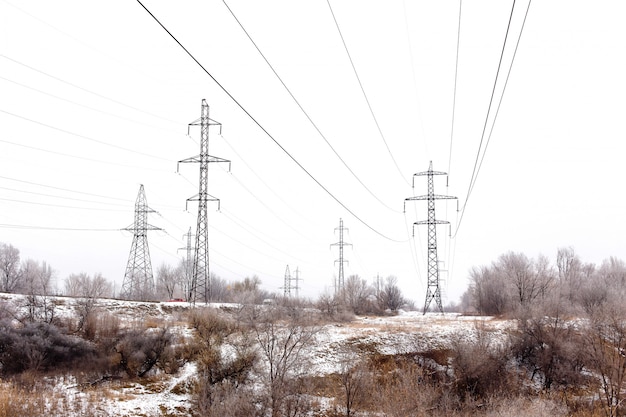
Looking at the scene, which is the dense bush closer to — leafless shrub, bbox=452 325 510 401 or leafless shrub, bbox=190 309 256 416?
leafless shrub, bbox=190 309 256 416

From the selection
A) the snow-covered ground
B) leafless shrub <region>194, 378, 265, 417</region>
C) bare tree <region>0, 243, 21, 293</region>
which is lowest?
leafless shrub <region>194, 378, 265, 417</region>

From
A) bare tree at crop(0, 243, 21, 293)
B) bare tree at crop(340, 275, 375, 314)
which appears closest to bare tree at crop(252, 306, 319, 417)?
bare tree at crop(340, 275, 375, 314)

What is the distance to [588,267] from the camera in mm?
95250

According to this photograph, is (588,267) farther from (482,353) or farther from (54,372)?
(54,372)

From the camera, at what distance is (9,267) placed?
69500 mm

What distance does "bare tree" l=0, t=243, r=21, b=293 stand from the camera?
217 ft

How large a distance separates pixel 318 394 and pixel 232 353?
7.28m

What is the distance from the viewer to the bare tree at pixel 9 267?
217 ft

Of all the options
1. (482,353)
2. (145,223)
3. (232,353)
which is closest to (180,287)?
(145,223)

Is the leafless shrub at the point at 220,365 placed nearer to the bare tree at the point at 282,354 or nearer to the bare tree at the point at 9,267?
the bare tree at the point at 282,354

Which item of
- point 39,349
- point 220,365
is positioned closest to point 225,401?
point 220,365

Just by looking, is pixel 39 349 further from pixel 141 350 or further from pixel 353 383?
pixel 353 383

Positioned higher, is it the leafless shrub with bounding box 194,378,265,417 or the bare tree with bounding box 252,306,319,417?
the bare tree with bounding box 252,306,319,417

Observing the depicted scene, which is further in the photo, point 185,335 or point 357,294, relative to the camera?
point 357,294
